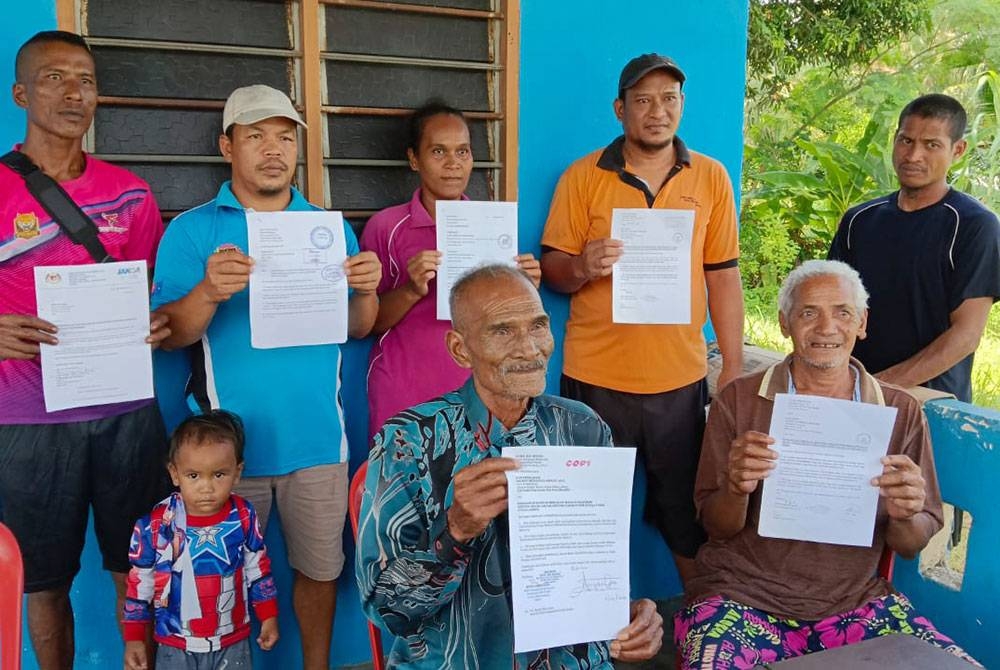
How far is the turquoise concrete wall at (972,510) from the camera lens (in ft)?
9.04

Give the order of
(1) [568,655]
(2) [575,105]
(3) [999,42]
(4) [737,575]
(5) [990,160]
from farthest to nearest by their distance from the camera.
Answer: (3) [999,42] → (5) [990,160] → (2) [575,105] → (4) [737,575] → (1) [568,655]

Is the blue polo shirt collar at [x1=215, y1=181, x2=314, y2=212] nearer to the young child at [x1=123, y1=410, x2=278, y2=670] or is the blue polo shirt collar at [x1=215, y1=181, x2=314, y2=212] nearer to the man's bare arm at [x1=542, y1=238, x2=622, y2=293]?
the young child at [x1=123, y1=410, x2=278, y2=670]

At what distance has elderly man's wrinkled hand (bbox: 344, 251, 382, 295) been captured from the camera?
9.73 feet

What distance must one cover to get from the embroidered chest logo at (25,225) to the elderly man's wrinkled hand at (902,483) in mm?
2743

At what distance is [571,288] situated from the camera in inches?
143

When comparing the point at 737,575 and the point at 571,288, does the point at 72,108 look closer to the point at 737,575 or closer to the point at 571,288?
the point at 571,288

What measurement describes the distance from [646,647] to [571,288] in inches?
75.1

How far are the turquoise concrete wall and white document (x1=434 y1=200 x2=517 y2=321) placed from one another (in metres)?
1.63

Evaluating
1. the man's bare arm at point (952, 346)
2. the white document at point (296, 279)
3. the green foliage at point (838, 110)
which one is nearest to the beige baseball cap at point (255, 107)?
the white document at point (296, 279)

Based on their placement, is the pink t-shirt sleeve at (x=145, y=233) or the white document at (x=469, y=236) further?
the white document at (x=469, y=236)

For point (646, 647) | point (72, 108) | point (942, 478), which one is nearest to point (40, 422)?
point (72, 108)

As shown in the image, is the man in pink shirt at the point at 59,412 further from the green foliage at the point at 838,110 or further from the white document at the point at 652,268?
the green foliage at the point at 838,110

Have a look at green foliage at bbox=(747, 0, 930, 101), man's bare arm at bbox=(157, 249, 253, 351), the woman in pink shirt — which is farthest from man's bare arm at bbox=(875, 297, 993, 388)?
green foliage at bbox=(747, 0, 930, 101)
